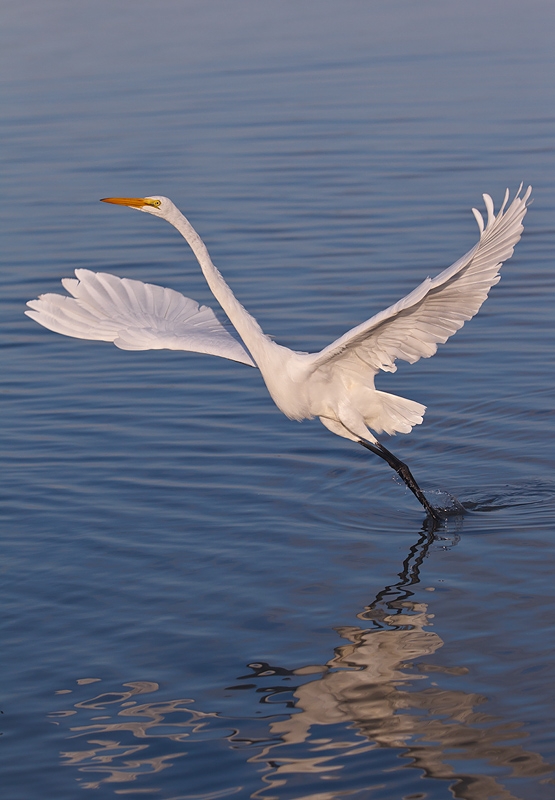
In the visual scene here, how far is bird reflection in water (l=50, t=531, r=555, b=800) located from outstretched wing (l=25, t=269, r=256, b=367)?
3.02m

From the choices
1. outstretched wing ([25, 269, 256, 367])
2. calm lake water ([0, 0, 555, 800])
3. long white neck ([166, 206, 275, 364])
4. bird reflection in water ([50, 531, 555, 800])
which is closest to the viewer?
bird reflection in water ([50, 531, 555, 800])

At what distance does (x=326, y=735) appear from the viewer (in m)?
5.82

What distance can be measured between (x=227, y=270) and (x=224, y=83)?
36.0 ft

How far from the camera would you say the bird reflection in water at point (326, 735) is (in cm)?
547

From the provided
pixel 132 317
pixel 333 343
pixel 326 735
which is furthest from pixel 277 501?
pixel 326 735

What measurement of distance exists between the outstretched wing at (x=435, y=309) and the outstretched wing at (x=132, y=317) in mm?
1189

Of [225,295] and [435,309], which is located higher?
[225,295]

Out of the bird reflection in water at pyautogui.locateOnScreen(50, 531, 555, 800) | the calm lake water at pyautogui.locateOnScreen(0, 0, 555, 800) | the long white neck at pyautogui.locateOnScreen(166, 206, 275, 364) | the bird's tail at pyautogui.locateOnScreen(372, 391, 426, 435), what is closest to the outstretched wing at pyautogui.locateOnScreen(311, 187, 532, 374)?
the bird's tail at pyautogui.locateOnScreen(372, 391, 426, 435)

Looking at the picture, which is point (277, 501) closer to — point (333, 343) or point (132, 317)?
point (333, 343)

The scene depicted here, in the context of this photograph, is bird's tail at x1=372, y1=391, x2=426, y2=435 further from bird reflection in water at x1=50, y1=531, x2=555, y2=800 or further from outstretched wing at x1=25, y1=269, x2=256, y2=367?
bird reflection in water at x1=50, y1=531, x2=555, y2=800

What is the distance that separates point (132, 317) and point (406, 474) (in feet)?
8.30

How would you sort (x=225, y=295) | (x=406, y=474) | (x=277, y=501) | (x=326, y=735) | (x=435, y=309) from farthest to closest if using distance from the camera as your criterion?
(x=277, y=501) → (x=406, y=474) → (x=225, y=295) → (x=435, y=309) → (x=326, y=735)

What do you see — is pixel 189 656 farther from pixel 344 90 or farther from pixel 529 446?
pixel 344 90

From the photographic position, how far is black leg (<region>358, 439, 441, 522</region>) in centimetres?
827
